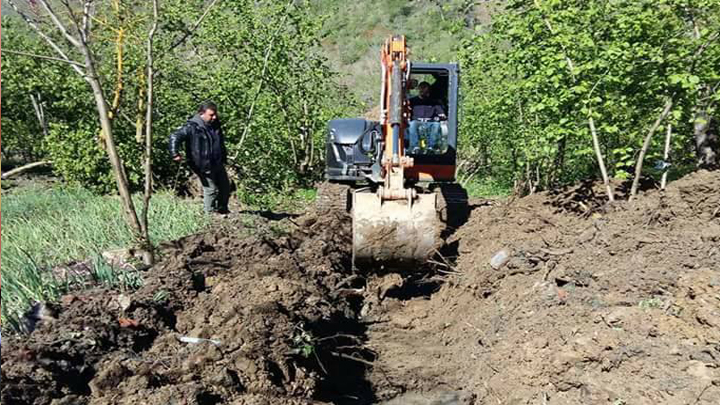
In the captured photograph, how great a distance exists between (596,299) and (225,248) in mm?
3619

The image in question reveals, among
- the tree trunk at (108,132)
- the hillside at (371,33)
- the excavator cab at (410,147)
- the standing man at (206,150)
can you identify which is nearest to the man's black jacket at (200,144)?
the standing man at (206,150)

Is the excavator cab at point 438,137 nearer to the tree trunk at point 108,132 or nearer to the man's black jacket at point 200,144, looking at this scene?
the man's black jacket at point 200,144

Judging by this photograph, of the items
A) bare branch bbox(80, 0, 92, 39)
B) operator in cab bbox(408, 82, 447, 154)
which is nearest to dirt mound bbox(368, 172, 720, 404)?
operator in cab bbox(408, 82, 447, 154)

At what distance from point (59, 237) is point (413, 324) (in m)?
3.61

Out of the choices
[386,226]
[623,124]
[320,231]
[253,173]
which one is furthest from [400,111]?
[253,173]

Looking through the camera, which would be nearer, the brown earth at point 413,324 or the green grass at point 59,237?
the brown earth at point 413,324

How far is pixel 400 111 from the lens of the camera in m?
6.60

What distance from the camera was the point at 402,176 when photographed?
6594 mm

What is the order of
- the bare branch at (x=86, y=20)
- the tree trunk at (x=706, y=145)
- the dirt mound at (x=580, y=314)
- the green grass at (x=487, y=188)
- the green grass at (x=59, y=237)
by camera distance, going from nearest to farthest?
the dirt mound at (x=580, y=314) → the green grass at (x=59, y=237) → the bare branch at (x=86, y=20) → the tree trunk at (x=706, y=145) → the green grass at (x=487, y=188)

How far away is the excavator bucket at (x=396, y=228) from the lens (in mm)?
6387

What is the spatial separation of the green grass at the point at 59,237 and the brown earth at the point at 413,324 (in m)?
0.31

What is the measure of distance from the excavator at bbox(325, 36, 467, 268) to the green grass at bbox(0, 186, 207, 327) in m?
2.16

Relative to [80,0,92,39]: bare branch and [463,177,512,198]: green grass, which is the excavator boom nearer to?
[80,0,92,39]: bare branch

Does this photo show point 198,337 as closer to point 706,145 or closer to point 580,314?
point 580,314
